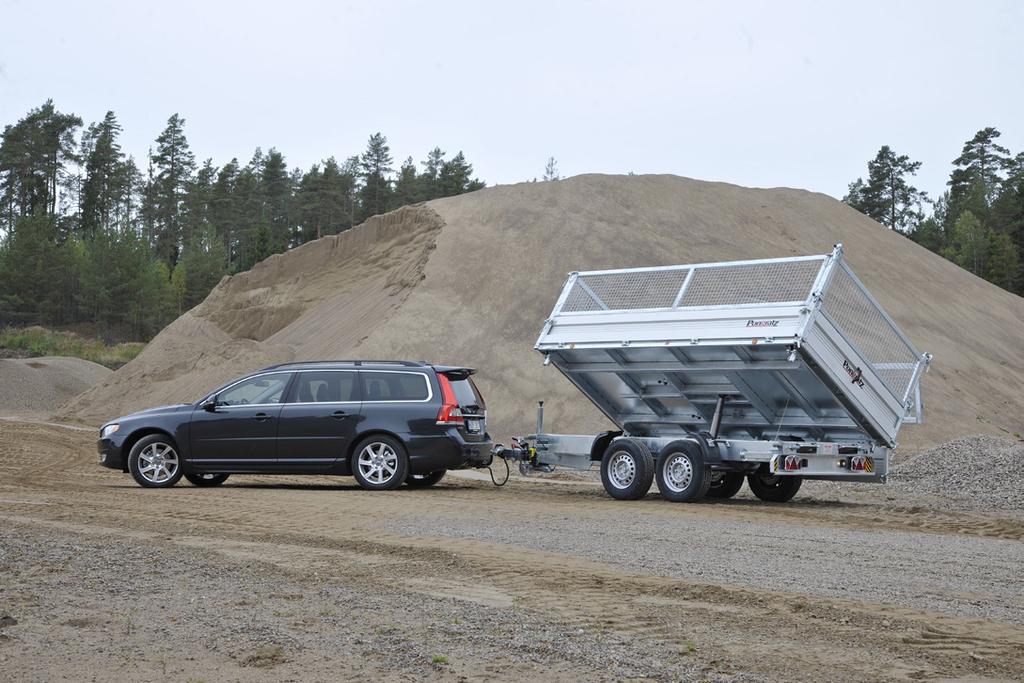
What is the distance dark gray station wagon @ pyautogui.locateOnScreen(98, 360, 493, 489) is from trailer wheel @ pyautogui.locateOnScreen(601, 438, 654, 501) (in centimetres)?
165

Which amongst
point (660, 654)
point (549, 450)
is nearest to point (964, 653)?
point (660, 654)

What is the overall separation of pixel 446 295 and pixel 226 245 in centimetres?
7037

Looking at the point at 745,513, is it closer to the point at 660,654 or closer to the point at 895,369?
the point at 895,369

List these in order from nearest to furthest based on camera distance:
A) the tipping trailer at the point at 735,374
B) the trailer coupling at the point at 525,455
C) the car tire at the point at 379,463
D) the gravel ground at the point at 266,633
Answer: the gravel ground at the point at 266,633 < the tipping trailer at the point at 735,374 < the car tire at the point at 379,463 < the trailer coupling at the point at 525,455

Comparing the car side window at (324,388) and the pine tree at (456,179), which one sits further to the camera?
the pine tree at (456,179)

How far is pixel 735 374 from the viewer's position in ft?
48.1

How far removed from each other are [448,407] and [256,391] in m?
2.69

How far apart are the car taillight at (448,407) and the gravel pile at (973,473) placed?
285 inches

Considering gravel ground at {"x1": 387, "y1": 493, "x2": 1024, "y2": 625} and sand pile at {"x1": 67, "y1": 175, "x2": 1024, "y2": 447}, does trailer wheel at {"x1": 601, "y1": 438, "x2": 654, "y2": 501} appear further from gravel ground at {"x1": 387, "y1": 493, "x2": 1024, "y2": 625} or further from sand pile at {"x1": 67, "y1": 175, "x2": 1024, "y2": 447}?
sand pile at {"x1": 67, "y1": 175, "x2": 1024, "y2": 447}

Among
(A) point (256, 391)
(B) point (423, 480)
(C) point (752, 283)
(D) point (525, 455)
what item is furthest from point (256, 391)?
(C) point (752, 283)

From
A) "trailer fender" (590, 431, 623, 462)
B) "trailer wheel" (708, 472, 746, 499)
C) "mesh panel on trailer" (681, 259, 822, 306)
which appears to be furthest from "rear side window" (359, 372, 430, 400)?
"trailer wheel" (708, 472, 746, 499)

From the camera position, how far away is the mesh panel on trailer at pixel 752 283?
1393cm

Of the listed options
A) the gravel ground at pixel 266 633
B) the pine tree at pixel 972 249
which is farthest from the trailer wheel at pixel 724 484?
the pine tree at pixel 972 249

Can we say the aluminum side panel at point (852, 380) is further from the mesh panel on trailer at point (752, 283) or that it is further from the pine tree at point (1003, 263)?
the pine tree at point (1003, 263)
